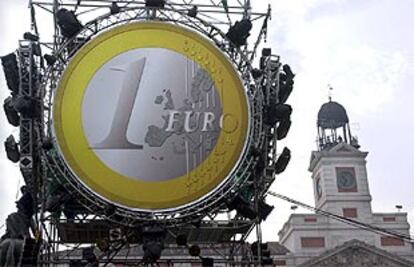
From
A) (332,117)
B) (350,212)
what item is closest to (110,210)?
(350,212)

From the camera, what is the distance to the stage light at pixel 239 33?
21.8m

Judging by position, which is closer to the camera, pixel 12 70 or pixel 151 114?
pixel 12 70

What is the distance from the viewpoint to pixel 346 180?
166 feet

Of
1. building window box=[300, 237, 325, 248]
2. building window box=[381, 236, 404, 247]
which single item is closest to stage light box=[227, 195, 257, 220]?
building window box=[300, 237, 325, 248]

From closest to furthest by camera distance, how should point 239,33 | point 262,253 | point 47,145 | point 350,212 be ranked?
1. point 47,145
2. point 262,253
3. point 239,33
4. point 350,212

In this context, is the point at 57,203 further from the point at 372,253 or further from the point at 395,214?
the point at 395,214

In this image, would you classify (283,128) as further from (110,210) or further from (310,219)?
(310,219)

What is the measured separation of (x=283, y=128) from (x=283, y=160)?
3.13 ft

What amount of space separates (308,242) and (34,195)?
3031 centimetres

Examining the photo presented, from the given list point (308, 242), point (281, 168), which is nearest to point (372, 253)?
point (308, 242)

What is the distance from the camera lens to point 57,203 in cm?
1967

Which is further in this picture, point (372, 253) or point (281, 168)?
point (372, 253)

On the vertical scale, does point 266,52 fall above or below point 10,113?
above

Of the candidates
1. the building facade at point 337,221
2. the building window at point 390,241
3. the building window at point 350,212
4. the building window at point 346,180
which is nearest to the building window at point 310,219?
the building facade at point 337,221
